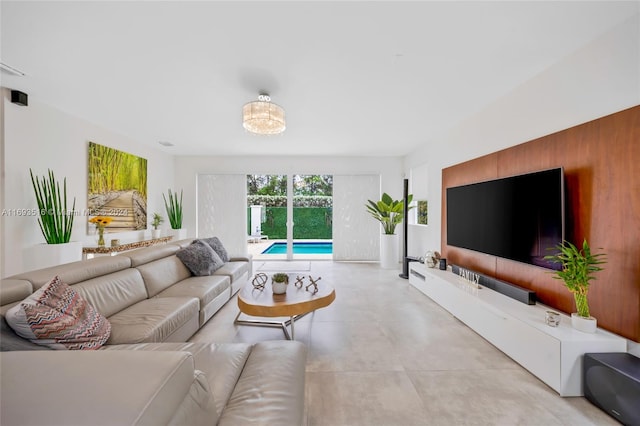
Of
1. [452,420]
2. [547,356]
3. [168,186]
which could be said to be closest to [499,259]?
[547,356]

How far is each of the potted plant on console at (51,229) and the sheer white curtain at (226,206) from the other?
3070mm

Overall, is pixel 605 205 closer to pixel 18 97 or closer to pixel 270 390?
pixel 270 390

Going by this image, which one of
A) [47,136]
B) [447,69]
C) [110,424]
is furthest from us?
[47,136]

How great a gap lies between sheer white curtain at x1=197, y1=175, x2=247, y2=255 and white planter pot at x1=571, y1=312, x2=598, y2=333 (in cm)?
580

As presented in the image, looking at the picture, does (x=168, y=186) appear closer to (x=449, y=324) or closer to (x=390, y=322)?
(x=390, y=322)

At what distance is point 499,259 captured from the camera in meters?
3.06

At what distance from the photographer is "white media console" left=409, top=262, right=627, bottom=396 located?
1.81m

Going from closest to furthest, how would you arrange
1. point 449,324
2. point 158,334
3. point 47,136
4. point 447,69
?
point 158,334, point 447,69, point 449,324, point 47,136

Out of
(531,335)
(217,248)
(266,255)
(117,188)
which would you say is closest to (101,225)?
(117,188)

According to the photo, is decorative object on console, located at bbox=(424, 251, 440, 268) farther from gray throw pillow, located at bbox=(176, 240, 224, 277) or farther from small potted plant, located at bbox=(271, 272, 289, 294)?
gray throw pillow, located at bbox=(176, 240, 224, 277)

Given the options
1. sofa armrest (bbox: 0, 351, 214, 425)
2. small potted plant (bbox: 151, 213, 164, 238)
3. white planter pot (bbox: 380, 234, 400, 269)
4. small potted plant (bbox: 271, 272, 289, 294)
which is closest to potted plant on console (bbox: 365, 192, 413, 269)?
white planter pot (bbox: 380, 234, 400, 269)

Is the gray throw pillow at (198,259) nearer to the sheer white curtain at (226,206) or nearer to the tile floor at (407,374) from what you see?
the tile floor at (407,374)

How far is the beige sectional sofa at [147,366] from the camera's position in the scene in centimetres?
57

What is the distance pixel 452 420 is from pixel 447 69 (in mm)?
2745
